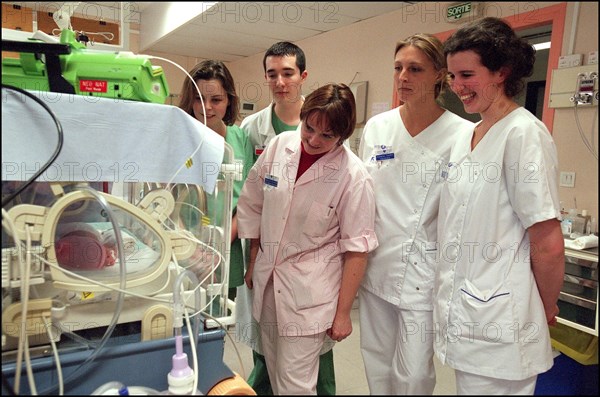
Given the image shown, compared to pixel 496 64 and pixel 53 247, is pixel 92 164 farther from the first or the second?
pixel 496 64

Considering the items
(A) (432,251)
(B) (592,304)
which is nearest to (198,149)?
(A) (432,251)

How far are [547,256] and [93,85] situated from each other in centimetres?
100

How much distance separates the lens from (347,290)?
46.8 inches

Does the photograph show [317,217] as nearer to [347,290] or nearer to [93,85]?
[347,290]

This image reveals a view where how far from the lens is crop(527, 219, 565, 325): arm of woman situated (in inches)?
34.4

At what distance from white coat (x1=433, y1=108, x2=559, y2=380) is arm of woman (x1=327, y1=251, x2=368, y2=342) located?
11.2 inches

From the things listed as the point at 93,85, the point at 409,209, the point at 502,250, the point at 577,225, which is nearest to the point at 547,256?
the point at 502,250

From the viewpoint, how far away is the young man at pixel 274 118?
4.89 feet

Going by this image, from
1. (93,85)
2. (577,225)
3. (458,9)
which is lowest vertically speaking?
(577,225)

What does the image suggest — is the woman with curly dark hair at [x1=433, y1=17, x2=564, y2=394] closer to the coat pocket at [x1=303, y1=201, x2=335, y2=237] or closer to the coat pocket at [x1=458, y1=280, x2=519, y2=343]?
the coat pocket at [x1=458, y1=280, x2=519, y2=343]

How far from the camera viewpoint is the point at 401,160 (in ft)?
4.04

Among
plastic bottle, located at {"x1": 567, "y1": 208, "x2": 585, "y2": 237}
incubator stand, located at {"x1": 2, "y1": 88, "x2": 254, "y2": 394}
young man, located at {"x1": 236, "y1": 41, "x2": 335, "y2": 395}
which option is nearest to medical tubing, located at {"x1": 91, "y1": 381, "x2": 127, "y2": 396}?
incubator stand, located at {"x1": 2, "y1": 88, "x2": 254, "y2": 394}

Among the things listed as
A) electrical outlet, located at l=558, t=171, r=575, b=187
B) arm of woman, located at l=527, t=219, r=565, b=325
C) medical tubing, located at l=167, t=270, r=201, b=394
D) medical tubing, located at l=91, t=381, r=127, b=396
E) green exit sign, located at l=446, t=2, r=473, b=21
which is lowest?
medical tubing, located at l=91, t=381, r=127, b=396

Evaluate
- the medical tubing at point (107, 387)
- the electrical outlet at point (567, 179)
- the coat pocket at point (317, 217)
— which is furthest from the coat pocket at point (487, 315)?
the electrical outlet at point (567, 179)
